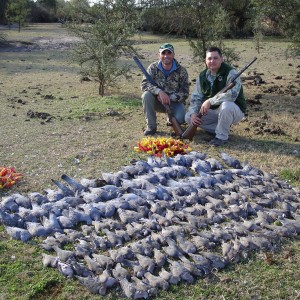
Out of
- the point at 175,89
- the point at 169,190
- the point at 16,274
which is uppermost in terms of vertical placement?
the point at 175,89

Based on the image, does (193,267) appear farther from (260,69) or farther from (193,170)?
(260,69)

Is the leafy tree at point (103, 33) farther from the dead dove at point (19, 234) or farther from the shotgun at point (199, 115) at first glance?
the dead dove at point (19, 234)

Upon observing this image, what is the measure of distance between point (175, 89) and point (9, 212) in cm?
446

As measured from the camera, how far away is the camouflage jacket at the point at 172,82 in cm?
848

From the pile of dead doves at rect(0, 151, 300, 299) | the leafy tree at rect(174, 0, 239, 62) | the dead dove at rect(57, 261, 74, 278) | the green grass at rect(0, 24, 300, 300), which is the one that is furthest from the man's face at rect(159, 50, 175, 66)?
the dead dove at rect(57, 261, 74, 278)

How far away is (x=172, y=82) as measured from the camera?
854cm

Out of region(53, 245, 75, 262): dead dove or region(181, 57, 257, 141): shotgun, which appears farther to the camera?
region(181, 57, 257, 141): shotgun

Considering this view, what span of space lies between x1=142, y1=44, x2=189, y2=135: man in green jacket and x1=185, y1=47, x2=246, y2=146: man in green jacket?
0.47 metres

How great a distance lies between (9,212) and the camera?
211 inches

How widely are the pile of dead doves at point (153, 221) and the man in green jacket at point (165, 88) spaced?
2.05 metres

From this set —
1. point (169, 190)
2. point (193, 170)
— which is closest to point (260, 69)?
point (193, 170)

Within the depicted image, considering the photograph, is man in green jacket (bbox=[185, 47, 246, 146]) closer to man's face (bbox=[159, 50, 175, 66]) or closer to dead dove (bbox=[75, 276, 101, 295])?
man's face (bbox=[159, 50, 175, 66])

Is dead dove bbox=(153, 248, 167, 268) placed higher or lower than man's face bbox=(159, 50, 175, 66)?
lower

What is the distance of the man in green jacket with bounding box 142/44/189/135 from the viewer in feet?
27.2
